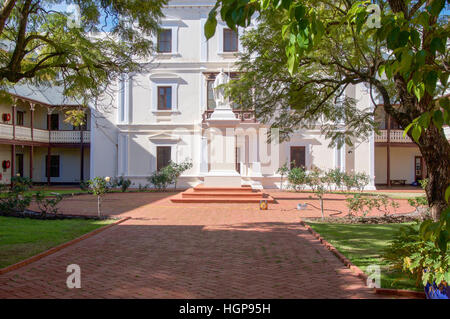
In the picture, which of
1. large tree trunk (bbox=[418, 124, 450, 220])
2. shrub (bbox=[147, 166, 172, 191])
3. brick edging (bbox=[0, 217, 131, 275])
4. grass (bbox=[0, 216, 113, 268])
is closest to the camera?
large tree trunk (bbox=[418, 124, 450, 220])

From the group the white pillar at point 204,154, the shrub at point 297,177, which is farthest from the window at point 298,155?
the white pillar at point 204,154

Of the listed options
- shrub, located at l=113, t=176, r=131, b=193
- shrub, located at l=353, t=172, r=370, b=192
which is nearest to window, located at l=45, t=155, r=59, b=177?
shrub, located at l=113, t=176, r=131, b=193

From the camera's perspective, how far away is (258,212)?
1315 cm

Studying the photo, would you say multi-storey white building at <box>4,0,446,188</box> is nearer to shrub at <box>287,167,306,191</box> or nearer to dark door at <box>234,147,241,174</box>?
dark door at <box>234,147,241,174</box>

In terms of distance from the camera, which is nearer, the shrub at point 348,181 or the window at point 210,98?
the shrub at point 348,181

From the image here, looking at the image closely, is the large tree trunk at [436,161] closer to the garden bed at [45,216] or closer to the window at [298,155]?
the garden bed at [45,216]

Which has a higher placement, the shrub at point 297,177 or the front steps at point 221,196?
the shrub at point 297,177

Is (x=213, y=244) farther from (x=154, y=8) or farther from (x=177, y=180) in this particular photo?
(x=177, y=180)

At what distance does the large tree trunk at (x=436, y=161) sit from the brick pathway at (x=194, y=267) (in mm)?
1647

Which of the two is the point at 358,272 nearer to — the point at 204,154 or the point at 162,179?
the point at 162,179

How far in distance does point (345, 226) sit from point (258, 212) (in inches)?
145

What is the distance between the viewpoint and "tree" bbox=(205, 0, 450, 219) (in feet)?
8.13

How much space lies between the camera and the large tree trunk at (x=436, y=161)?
527 centimetres

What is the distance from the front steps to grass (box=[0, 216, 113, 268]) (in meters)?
5.79
